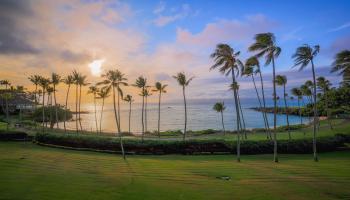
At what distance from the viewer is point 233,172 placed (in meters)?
26.6

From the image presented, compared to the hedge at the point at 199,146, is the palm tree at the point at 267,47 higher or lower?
higher

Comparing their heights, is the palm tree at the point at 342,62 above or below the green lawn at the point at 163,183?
above

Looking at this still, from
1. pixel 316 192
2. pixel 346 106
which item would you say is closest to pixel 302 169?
pixel 316 192

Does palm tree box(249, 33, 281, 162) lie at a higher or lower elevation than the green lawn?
higher

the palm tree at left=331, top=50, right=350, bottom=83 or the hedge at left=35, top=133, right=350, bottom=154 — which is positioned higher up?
the palm tree at left=331, top=50, right=350, bottom=83

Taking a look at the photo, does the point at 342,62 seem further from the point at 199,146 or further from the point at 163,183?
the point at 163,183

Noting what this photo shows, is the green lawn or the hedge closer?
the green lawn

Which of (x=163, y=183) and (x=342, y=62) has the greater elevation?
(x=342, y=62)

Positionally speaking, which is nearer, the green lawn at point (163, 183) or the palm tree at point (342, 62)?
the green lawn at point (163, 183)

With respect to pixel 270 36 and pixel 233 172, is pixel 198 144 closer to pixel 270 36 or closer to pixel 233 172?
pixel 233 172

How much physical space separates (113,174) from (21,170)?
6.74 meters

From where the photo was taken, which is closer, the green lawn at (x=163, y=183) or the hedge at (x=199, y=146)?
the green lawn at (x=163, y=183)

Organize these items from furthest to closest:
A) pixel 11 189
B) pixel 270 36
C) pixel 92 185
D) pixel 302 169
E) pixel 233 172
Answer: pixel 270 36 → pixel 302 169 → pixel 233 172 → pixel 92 185 → pixel 11 189

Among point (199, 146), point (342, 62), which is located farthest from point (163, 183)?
point (342, 62)
